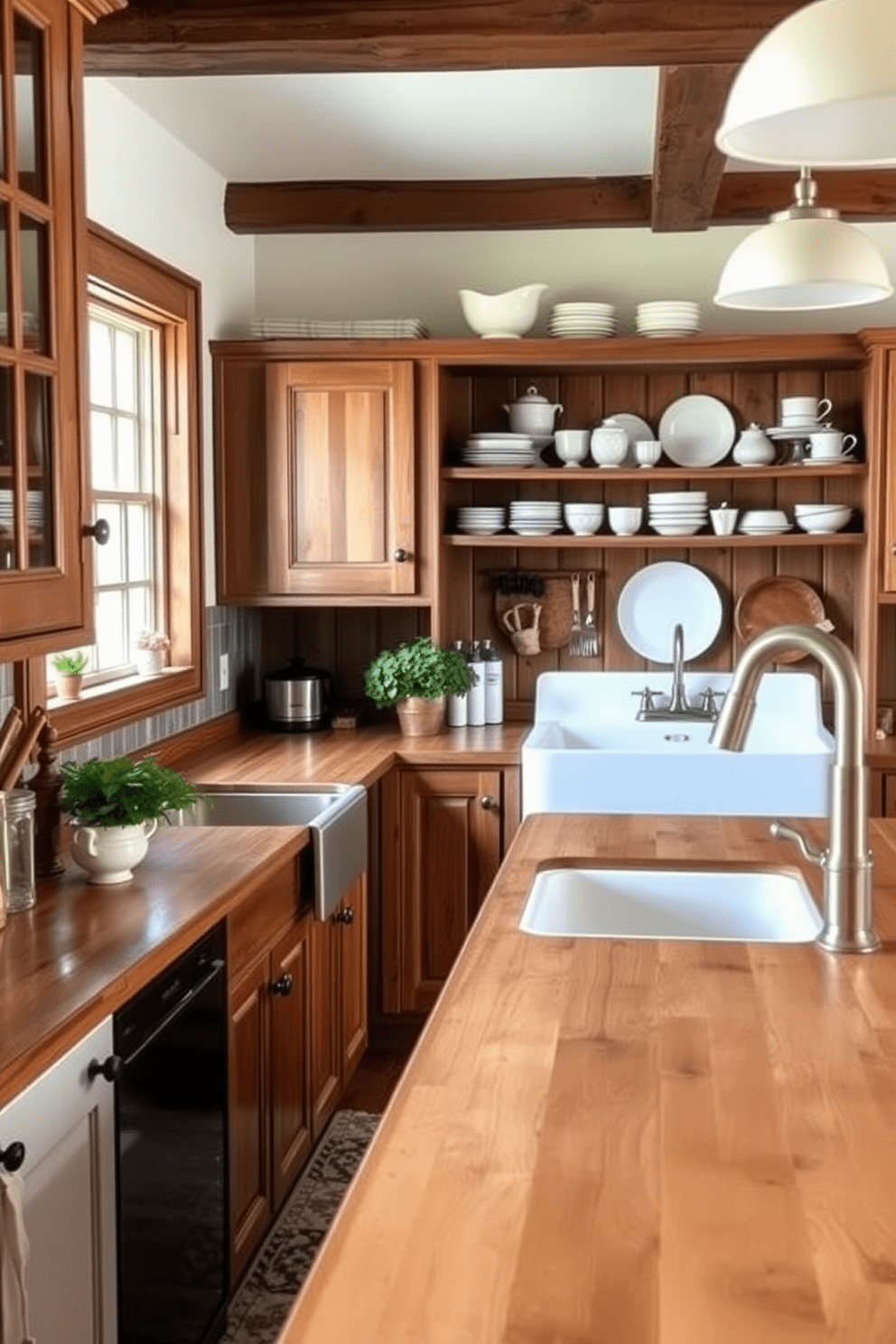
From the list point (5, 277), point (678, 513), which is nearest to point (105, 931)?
point (5, 277)

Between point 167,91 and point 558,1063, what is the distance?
295 cm

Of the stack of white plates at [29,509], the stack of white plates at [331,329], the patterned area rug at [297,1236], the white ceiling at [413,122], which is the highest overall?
the white ceiling at [413,122]

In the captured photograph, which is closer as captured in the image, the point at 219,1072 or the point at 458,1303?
the point at 458,1303

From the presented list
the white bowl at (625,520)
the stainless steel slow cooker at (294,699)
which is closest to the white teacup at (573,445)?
the white bowl at (625,520)

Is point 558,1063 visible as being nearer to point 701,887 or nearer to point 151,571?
point 701,887

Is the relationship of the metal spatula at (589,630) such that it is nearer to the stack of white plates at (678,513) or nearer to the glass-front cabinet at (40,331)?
the stack of white plates at (678,513)

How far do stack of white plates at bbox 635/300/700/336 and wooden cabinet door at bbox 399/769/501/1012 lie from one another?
139 centimetres

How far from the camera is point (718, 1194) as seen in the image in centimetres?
123

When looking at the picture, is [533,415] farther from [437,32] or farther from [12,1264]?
[12,1264]

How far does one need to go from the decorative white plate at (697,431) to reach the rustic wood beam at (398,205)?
58 centimetres

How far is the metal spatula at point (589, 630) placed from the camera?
4.91 meters

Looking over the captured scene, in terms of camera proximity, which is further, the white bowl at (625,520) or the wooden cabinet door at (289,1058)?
the white bowl at (625,520)

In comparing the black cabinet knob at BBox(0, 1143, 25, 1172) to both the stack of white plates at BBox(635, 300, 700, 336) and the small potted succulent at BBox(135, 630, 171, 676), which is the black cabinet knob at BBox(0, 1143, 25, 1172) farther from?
the stack of white plates at BBox(635, 300, 700, 336)

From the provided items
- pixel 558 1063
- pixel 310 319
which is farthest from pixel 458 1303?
pixel 310 319
